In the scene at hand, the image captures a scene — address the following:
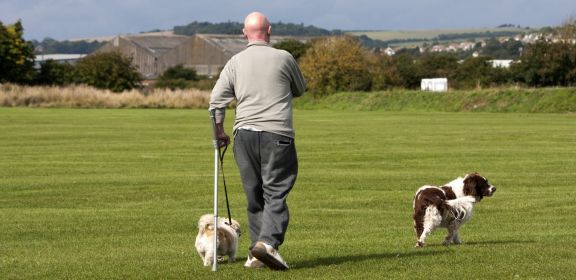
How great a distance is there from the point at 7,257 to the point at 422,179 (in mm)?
13586

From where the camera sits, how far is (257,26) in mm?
10711

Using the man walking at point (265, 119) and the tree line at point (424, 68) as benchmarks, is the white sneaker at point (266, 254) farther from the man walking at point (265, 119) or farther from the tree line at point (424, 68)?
the tree line at point (424, 68)

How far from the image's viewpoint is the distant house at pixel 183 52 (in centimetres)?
17275

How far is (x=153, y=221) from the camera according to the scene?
16766 millimetres

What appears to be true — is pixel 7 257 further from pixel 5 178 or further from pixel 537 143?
pixel 537 143

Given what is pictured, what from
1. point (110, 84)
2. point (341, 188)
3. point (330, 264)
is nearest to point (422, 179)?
point (341, 188)

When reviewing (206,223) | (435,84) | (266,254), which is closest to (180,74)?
(435,84)

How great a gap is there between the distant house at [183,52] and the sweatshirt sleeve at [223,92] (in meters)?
159

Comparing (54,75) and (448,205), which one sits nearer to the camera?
(448,205)

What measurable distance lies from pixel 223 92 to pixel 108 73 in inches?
3771

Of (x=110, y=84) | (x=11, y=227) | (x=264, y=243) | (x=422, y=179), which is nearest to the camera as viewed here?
(x=264, y=243)

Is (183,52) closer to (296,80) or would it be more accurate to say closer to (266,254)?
(296,80)

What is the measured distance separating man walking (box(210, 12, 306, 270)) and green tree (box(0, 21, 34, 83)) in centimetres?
9219

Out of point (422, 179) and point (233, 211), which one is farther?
point (422, 179)
